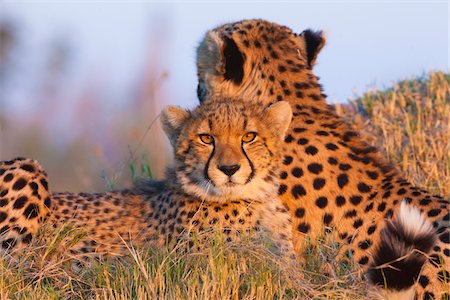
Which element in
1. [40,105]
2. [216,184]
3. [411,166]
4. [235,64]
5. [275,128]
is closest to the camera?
[216,184]

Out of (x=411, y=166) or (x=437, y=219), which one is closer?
(x=437, y=219)

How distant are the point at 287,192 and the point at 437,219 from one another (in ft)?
1.91

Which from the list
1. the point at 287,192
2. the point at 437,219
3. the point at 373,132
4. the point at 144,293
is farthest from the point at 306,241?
the point at 373,132

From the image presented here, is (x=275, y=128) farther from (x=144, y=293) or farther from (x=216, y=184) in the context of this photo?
(x=144, y=293)

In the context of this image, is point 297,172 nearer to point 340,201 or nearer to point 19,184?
point 340,201

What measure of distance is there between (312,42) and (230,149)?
1193mm

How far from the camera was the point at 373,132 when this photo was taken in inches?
232

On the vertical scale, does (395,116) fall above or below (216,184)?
above

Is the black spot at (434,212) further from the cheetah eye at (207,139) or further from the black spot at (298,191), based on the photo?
the cheetah eye at (207,139)

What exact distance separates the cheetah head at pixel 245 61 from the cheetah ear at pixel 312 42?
204 mm

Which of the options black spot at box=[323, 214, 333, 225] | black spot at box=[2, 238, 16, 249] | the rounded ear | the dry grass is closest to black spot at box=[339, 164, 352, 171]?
black spot at box=[323, 214, 333, 225]

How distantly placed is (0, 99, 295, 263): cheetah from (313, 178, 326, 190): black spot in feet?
0.67

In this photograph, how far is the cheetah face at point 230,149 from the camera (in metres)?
3.41

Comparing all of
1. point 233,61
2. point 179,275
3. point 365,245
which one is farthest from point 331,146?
point 179,275
